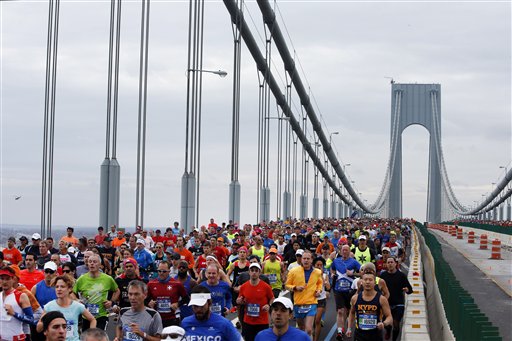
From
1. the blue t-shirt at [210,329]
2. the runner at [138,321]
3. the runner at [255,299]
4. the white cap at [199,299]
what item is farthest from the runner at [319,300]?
the white cap at [199,299]

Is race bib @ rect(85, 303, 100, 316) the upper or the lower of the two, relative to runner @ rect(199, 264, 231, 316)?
lower

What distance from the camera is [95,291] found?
1030cm

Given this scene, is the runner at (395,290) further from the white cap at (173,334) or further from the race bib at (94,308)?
the white cap at (173,334)

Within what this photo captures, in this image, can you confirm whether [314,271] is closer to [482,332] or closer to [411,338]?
[411,338]

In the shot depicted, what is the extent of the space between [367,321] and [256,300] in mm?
1334

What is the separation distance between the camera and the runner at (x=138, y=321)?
7.67 meters

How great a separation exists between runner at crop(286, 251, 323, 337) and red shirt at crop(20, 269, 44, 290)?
310 cm

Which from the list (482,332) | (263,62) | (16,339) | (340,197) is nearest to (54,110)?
(16,339)

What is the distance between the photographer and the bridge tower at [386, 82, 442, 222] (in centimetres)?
16750

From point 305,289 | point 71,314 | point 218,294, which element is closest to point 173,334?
point 71,314

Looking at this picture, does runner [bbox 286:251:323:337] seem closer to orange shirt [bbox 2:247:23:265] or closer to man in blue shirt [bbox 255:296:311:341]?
man in blue shirt [bbox 255:296:311:341]

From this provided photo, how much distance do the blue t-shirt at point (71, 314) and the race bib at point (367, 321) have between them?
3.05 meters

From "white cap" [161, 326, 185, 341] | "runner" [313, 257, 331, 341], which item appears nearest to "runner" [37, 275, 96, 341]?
"white cap" [161, 326, 185, 341]

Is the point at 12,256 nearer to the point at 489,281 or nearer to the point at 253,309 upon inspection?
the point at 253,309
